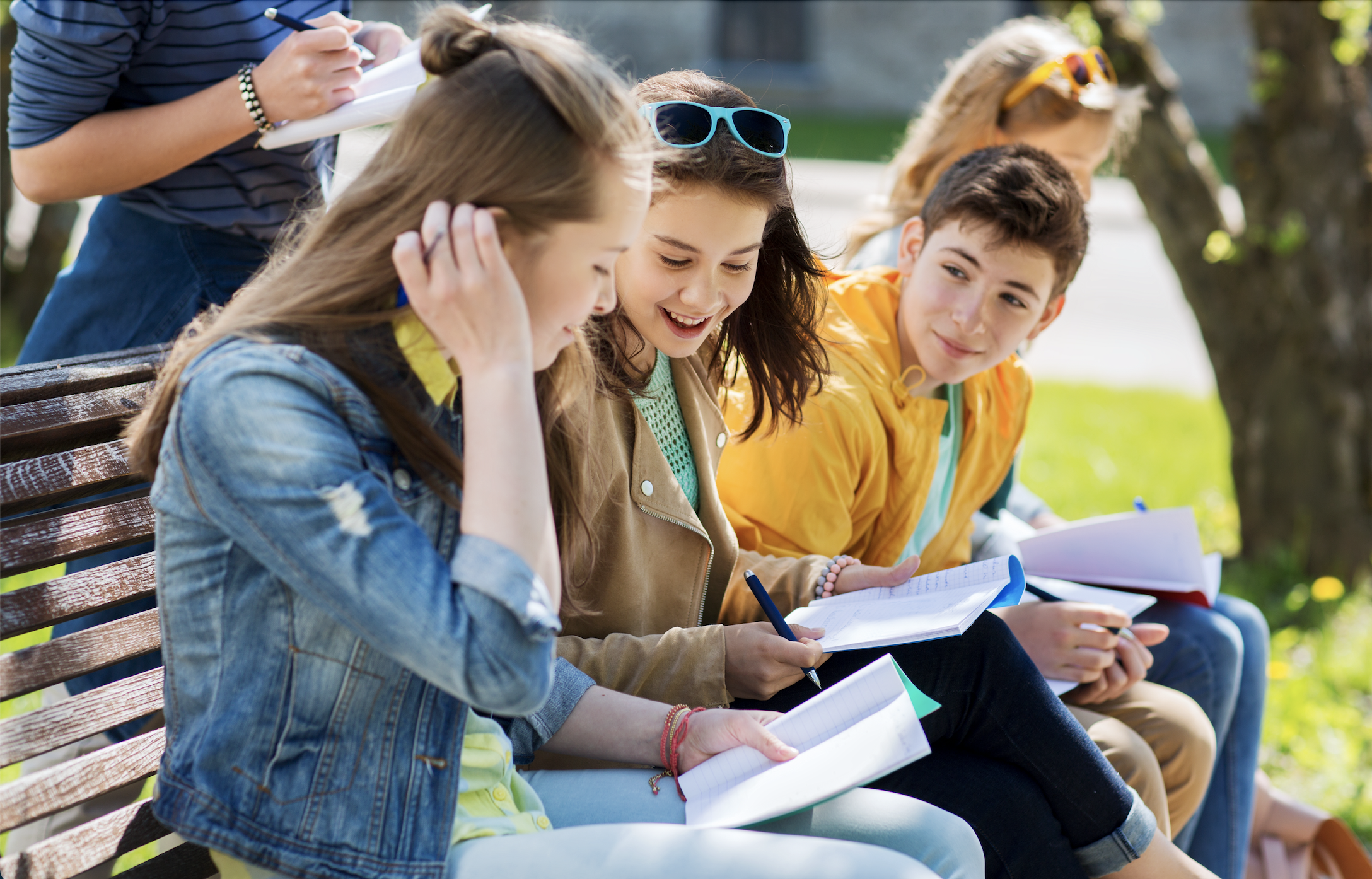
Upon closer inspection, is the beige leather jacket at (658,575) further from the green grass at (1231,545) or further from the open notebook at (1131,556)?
the green grass at (1231,545)

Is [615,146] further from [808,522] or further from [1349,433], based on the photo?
[1349,433]

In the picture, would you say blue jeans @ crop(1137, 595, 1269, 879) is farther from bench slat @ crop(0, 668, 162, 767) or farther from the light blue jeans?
bench slat @ crop(0, 668, 162, 767)

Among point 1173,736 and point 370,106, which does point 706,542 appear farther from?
point 1173,736

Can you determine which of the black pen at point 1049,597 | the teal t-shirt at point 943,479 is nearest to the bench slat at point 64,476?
the teal t-shirt at point 943,479

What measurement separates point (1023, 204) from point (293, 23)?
139 cm

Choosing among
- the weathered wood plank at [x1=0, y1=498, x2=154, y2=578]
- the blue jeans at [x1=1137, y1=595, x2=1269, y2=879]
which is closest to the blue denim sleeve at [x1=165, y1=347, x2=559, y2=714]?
the weathered wood plank at [x1=0, y1=498, x2=154, y2=578]

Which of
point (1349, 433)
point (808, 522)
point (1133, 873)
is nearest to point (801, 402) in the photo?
point (808, 522)

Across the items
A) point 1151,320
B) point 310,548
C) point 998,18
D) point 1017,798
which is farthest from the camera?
point 998,18

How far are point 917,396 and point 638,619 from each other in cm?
88

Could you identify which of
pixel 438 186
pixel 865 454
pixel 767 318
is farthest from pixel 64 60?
pixel 865 454

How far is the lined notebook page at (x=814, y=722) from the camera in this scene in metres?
1.60

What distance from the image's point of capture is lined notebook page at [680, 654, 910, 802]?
1.60 m

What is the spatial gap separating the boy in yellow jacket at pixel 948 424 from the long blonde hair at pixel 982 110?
580 millimetres

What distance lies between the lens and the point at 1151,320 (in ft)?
29.6
